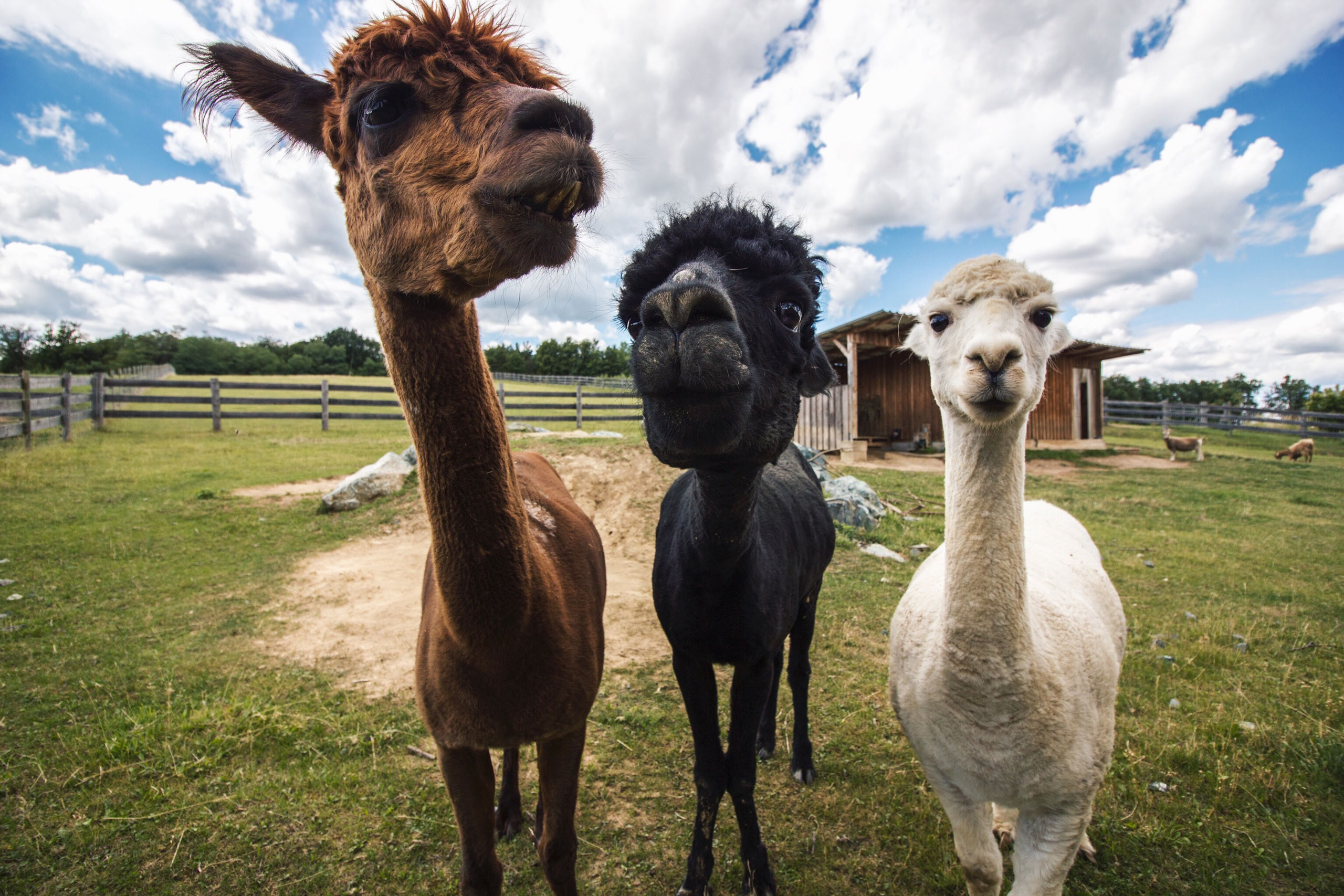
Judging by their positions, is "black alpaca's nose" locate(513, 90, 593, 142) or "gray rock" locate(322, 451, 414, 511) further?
"gray rock" locate(322, 451, 414, 511)

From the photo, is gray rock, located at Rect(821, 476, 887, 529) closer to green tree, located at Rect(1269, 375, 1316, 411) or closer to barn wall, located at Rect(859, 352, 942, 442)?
barn wall, located at Rect(859, 352, 942, 442)

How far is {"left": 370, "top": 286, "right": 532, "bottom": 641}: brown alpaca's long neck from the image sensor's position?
1.77 metres

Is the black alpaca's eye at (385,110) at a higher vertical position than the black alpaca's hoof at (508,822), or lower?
higher

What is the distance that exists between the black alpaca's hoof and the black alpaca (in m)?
1.06

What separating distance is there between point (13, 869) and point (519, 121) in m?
4.24

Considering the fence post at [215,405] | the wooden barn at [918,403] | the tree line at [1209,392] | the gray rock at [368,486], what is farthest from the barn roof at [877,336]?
the tree line at [1209,392]

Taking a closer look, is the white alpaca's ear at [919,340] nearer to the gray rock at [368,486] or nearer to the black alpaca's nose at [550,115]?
the black alpaca's nose at [550,115]

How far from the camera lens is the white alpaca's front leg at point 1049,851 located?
205cm

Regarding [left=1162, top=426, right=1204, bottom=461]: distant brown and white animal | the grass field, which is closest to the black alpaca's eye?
the grass field

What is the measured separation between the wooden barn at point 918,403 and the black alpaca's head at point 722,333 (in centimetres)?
1690

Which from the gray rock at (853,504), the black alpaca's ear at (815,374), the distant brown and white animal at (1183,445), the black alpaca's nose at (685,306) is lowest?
the gray rock at (853,504)

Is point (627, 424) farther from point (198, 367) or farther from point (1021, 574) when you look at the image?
point (198, 367)

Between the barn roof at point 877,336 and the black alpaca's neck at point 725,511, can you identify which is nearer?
the black alpaca's neck at point 725,511

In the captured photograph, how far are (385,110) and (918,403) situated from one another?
22.7 meters
